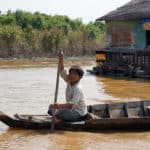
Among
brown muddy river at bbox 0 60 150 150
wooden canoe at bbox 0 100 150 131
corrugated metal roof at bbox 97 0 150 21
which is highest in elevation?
corrugated metal roof at bbox 97 0 150 21

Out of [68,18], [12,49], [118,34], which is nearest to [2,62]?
[12,49]

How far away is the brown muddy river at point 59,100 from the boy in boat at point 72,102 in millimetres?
335

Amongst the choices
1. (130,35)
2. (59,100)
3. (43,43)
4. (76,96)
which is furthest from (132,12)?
(43,43)

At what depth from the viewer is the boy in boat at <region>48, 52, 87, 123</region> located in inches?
387

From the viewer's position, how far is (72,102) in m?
9.92

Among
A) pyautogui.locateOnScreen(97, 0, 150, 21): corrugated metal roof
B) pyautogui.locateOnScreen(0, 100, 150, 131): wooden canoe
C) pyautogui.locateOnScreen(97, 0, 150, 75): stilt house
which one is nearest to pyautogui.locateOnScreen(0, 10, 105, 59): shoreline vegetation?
pyautogui.locateOnScreen(97, 0, 150, 75): stilt house

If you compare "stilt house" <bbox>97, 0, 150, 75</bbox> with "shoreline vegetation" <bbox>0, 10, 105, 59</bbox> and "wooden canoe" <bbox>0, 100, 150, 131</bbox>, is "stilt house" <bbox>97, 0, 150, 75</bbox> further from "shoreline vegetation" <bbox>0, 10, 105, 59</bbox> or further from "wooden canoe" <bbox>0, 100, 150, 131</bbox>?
"shoreline vegetation" <bbox>0, 10, 105, 59</bbox>

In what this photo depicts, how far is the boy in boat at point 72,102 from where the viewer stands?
9.82 meters

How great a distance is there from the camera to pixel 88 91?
18.9m

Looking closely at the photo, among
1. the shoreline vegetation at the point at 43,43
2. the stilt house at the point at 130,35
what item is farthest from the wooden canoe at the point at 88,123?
the shoreline vegetation at the point at 43,43

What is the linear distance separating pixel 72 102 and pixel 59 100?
240 inches

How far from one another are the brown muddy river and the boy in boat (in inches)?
13.2

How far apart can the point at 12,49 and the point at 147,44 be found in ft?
58.2

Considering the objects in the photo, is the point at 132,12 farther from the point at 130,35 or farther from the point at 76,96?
the point at 76,96
